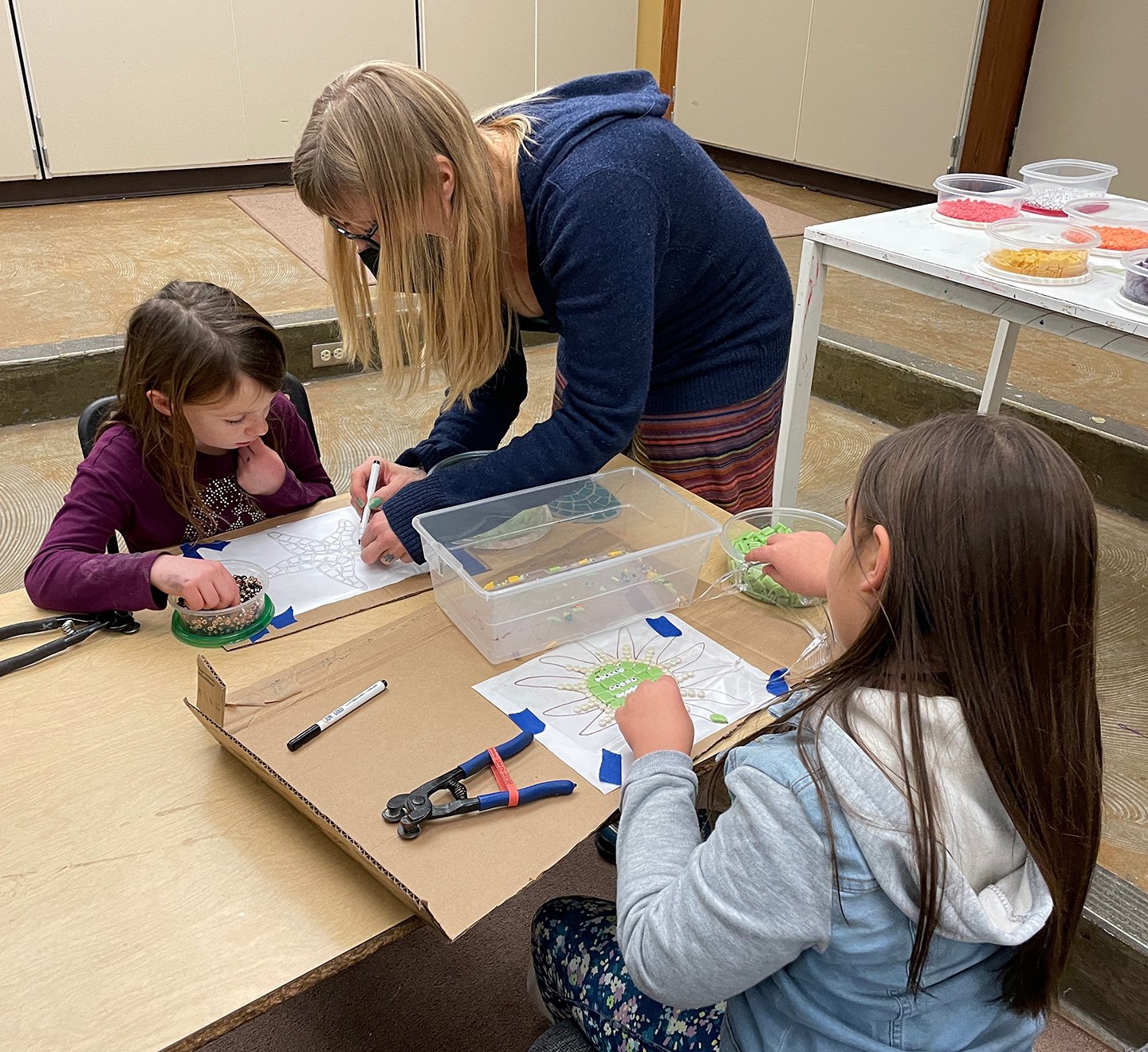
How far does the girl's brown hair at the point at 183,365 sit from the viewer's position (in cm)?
122

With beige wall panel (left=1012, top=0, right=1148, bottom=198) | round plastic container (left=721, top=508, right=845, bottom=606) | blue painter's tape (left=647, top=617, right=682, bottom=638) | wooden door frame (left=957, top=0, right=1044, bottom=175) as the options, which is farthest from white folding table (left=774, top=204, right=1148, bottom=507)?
wooden door frame (left=957, top=0, right=1044, bottom=175)

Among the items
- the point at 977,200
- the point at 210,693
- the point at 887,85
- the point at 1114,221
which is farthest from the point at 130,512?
the point at 887,85

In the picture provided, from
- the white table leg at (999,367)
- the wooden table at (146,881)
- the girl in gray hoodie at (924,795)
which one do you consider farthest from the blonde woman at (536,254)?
the white table leg at (999,367)

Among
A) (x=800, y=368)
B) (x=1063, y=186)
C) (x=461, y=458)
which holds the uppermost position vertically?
(x=1063, y=186)

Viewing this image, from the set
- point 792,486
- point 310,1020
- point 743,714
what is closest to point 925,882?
point 743,714

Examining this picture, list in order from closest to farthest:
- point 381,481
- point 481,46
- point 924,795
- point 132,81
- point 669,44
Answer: point 924,795, point 381,481, point 132,81, point 481,46, point 669,44

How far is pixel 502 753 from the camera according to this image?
2.78 ft

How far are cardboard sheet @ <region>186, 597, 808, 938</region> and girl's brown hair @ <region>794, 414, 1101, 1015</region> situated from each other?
245mm

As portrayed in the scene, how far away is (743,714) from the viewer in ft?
3.00

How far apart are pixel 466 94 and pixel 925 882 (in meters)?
4.49

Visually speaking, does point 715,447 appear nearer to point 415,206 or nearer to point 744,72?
point 415,206

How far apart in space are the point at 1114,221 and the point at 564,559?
4.59 feet

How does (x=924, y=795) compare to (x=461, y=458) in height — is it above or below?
above

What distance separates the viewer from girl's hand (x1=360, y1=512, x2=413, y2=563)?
111 cm
